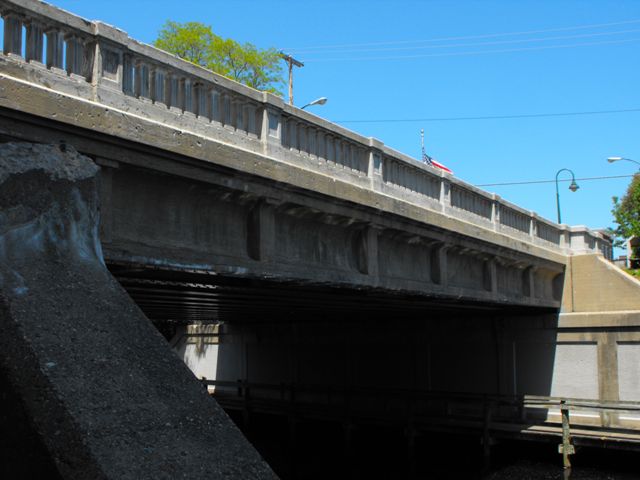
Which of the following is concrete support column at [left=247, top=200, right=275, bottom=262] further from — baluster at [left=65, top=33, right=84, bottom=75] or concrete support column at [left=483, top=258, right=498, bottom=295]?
concrete support column at [left=483, top=258, right=498, bottom=295]

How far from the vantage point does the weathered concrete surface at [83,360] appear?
364cm

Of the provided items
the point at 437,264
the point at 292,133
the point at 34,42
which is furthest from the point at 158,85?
the point at 437,264

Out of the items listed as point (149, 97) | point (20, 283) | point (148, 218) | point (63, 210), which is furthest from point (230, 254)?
point (20, 283)

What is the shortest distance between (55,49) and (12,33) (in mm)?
436

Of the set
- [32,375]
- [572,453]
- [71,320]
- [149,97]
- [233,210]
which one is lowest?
[572,453]

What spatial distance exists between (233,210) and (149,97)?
72.2 inches

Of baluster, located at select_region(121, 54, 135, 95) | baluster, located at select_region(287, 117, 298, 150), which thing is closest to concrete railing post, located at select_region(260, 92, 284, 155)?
baluster, located at select_region(287, 117, 298, 150)

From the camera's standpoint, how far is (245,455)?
4.11 meters

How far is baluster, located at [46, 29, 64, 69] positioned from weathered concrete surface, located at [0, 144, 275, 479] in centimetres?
156

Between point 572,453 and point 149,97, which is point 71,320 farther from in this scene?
point 572,453

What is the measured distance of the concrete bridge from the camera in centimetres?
682

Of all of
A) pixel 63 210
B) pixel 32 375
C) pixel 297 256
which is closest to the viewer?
pixel 32 375

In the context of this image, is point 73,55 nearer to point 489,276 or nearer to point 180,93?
point 180,93

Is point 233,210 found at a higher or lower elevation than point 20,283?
higher
